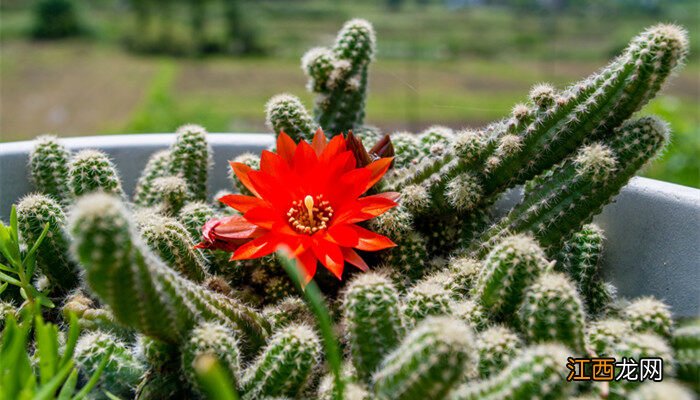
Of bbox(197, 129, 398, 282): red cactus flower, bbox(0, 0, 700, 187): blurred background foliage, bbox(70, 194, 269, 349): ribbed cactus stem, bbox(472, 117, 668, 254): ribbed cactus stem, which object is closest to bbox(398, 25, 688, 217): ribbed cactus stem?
bbox(472, 117, 668, 254): ribbed cactus stem

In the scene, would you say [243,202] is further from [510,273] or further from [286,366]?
[510,273]

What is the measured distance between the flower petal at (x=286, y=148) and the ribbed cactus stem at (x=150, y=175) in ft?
1.30

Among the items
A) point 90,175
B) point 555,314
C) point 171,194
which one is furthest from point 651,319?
point 90,175

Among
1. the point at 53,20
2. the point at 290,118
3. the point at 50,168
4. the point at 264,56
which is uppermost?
the point at 290,118

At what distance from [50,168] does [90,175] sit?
8.5 inches

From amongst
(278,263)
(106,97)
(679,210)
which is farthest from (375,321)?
(106,97)

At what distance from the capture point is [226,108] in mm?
6172

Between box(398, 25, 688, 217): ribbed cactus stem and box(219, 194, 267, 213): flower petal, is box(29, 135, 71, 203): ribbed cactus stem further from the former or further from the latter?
box(398, 25, 688, 217): ribbed cactus stem

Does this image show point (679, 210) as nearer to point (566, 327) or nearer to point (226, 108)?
point (566, 327)

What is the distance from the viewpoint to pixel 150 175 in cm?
180

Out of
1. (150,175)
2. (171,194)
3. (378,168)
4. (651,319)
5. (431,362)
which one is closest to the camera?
(431,362)

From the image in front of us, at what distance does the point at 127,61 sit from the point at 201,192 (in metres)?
6.45

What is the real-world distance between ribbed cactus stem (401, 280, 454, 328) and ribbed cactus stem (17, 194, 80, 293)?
0.73 metres

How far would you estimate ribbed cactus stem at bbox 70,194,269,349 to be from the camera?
953mm
